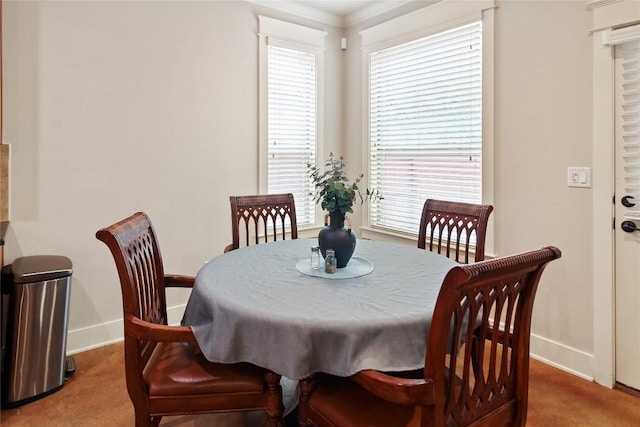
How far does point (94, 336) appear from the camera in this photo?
282cm

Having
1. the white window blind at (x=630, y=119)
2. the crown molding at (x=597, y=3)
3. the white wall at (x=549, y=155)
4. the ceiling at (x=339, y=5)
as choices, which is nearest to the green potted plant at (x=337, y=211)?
the white wall at (x=549, y=155)

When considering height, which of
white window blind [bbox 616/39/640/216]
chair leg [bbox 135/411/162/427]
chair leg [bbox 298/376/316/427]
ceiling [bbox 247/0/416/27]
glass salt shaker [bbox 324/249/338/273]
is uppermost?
ceiling [bbox 247/0/416/27]

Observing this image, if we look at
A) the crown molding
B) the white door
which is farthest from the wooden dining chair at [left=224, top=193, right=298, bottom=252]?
the crown molding

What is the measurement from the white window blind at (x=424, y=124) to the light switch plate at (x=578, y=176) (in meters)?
0.62

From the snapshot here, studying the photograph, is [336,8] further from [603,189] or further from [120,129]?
[603,189]

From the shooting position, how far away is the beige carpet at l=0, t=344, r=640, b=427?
203 cm

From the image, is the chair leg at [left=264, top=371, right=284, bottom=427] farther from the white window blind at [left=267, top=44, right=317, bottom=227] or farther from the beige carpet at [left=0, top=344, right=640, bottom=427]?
the white window blind at [left=267, top=44, right=317, bottom=227]

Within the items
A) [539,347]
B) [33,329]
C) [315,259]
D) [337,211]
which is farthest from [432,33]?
[33,329]

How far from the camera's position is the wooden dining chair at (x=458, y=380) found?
107 centimetres

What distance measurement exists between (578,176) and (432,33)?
1.56m

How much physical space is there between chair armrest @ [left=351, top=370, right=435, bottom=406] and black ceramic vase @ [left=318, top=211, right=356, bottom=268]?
76 centimetres

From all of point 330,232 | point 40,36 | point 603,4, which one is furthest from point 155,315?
point 603,4

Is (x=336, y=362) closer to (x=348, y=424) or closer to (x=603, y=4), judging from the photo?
(x=348, y=424)

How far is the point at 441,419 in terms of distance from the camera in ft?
3.60
